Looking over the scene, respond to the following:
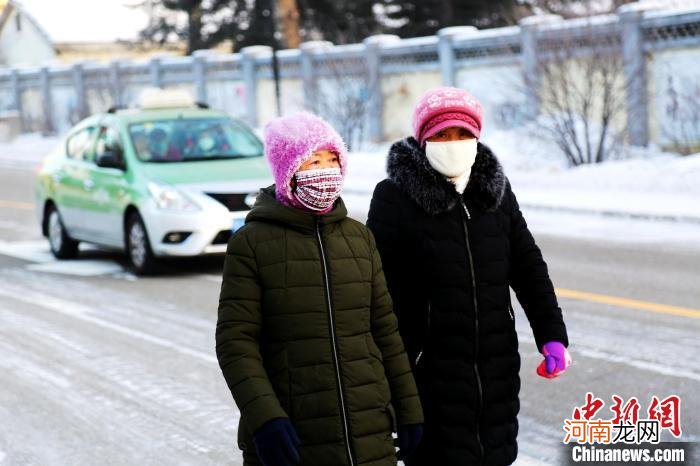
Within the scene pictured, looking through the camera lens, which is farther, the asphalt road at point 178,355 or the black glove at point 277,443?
the asphalt road at point 178,355

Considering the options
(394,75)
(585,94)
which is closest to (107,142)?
(585,94)

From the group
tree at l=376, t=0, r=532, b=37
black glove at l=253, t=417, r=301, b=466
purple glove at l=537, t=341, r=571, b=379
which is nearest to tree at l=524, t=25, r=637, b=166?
purple glove at l=537, t=341, r=571, b=379

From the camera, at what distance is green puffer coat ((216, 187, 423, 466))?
3.68m

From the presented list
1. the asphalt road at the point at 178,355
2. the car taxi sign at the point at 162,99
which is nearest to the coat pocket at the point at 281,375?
the asphalt road at the point at 178,355

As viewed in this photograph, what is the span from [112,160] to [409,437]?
917 centimetres

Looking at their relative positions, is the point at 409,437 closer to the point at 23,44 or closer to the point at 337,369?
the point at 337,369

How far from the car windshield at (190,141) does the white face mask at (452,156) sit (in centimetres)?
863

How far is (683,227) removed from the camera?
14359 mm

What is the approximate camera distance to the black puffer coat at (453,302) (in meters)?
4.18

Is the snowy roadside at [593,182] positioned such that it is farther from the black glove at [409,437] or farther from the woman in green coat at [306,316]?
the woman in green coat at [306,316]

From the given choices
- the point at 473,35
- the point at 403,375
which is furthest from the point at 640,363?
the point at 473,35

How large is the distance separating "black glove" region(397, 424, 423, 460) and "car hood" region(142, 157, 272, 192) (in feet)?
27.0

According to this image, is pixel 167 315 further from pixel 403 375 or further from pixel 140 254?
pixel 403 375

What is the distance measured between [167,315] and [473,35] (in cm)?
1676
